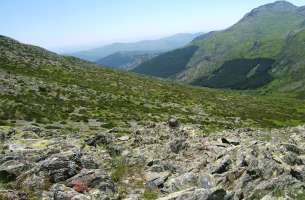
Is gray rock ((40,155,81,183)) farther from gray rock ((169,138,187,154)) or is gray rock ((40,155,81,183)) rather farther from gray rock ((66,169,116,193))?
gray rock ((169,138,187,154))

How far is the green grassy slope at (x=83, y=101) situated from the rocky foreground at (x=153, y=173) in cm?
2874

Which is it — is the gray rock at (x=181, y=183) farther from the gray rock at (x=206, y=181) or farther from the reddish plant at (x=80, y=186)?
the reddish plant at (x=80, y=186)

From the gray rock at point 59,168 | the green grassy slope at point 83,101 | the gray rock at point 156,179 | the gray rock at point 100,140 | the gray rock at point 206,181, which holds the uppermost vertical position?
the gray rock at point 59,168

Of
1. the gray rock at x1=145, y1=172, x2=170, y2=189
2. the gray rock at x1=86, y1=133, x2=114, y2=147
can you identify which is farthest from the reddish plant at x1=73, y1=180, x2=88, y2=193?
the gray rock at x1=86, y1=133, x2=114, y2=147

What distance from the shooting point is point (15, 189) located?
20672mm

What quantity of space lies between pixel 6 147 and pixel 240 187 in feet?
59.6

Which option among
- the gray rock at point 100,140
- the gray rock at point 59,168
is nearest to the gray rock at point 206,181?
the gray rock at point 59,168

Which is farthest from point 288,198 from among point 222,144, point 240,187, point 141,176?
point 222,144

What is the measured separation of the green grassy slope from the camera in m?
67.2

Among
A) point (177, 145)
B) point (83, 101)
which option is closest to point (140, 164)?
point (177, 145)

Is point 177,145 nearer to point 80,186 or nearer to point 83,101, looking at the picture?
point 80,186


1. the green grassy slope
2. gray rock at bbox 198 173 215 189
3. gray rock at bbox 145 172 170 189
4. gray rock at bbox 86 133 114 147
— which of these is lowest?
the green grassy slope

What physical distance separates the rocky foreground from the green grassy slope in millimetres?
28741

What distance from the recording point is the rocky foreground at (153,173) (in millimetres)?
19250
